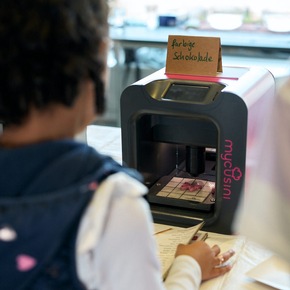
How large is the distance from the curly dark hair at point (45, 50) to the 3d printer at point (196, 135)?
21.4 inches

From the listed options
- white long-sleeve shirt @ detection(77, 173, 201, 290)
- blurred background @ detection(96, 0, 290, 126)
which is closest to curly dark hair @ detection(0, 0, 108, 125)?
white long-sleeve shirt @ detection(77, 173, 201, 290)

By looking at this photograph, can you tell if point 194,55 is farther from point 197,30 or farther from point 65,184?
point 197,30

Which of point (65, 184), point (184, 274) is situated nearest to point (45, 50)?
point (65, 184)

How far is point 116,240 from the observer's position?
0.62 meters

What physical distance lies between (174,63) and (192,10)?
3.01 metres

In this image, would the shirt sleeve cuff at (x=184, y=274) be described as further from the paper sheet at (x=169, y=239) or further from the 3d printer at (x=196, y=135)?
the 3d printer at (x=196, y=135)

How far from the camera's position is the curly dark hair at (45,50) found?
1.77ft

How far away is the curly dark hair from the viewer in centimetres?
54

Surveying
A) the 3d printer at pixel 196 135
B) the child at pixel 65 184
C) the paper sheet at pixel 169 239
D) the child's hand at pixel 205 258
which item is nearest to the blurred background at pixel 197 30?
the 3d printer at pixel 196 135

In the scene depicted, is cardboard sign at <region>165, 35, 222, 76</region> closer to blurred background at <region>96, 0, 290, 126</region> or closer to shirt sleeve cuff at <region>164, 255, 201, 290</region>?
shirt sleeve cuff at <region>164, 255, 201, 290</region>

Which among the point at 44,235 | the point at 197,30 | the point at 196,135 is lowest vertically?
the point at 197,30

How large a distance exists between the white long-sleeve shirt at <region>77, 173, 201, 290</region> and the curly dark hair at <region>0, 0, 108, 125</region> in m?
0.12

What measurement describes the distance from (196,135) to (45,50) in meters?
0.70

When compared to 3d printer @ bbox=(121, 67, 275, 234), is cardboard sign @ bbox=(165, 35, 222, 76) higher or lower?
higher
